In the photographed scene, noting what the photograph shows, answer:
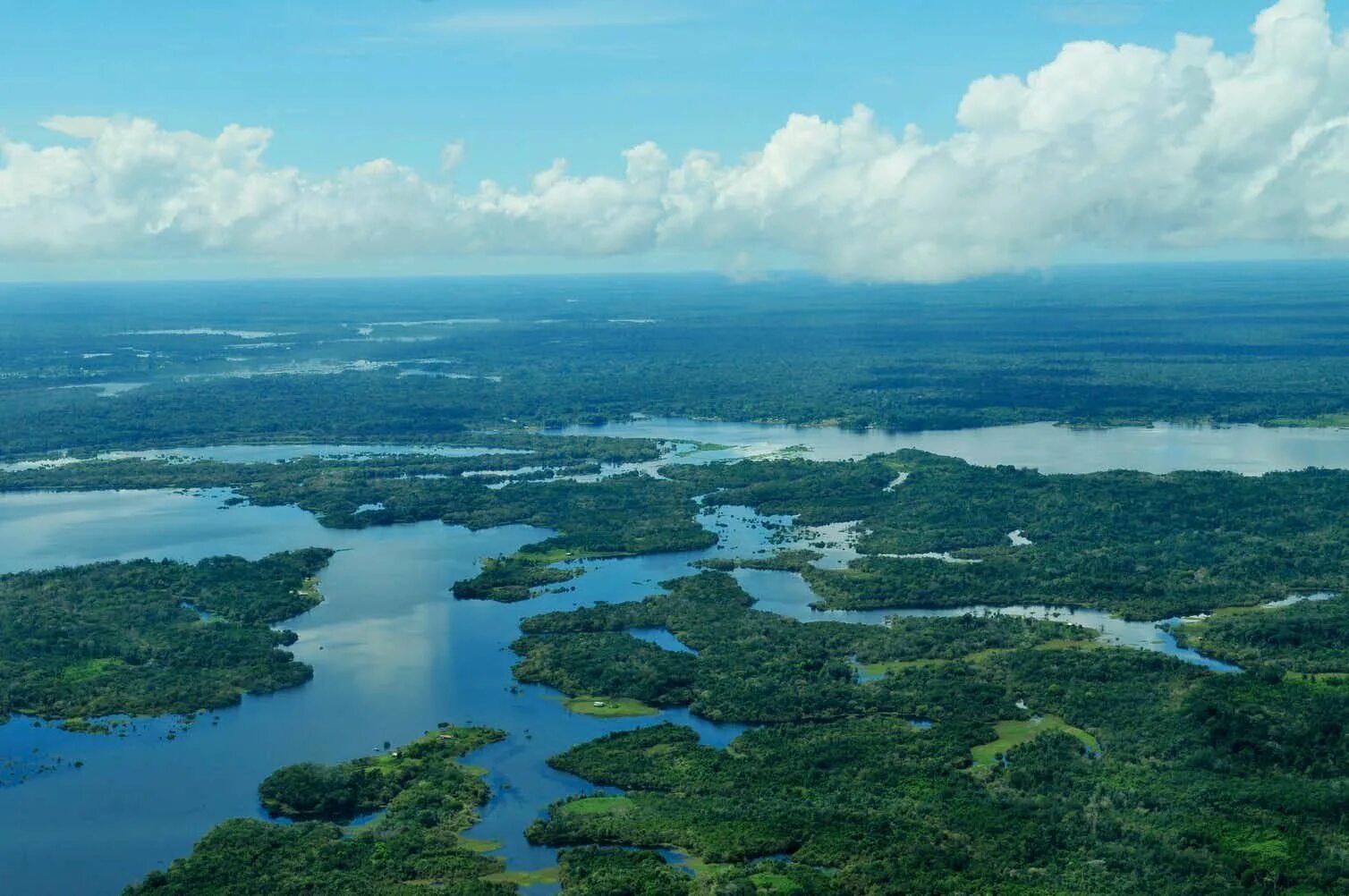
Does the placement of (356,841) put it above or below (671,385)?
below

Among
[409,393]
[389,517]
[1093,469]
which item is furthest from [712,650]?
[409,393]

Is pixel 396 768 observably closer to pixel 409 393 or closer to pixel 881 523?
pixel 881 523

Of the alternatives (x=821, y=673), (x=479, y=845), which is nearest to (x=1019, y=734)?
(x=821, y=673)

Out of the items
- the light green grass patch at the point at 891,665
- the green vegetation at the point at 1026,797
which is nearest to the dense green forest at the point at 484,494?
the light green grass patch at the point at 891,665

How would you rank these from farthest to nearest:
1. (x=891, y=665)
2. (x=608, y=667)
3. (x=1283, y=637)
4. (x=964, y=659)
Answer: (x=1283, y=637), (x=964, y=659), (x=891, y=665), (x=608, y=667)

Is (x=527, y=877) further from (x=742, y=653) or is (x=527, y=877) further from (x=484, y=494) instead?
(x=484, y=494)

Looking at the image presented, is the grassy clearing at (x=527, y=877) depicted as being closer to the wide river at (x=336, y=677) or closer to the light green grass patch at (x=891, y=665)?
the wide river at (x=336, y=677)
